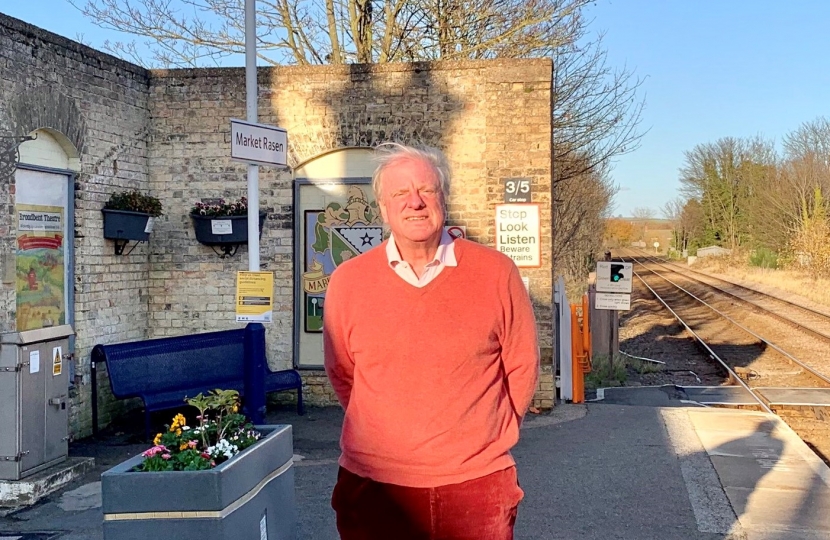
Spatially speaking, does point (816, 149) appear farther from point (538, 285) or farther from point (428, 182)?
point (428, 182)

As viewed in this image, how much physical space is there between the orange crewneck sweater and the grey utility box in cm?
402

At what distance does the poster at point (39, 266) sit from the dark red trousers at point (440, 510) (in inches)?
219

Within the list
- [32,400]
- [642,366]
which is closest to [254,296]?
[32,400]

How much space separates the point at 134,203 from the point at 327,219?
2.03m

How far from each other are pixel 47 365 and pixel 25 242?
157cm

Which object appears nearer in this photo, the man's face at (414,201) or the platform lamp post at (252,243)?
the man's face at (414,201)

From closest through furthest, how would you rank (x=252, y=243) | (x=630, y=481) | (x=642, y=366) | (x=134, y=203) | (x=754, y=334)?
(x=630, y=481), (x=252, y=243), (x=134, y=203), (x=642, y=366), (x=754, y=334)

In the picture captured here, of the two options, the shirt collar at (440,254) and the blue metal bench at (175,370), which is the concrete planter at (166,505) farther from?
the blue metal bench at (175,370)

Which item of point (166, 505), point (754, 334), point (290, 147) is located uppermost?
point (290, 147)

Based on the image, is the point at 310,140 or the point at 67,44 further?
the point at 310,140

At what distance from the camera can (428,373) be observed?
9.65 feet

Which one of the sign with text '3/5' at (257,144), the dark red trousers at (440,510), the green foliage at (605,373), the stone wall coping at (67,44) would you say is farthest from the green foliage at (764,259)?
the dark red trousers at (440,510)

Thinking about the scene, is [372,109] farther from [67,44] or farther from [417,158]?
[417,158]

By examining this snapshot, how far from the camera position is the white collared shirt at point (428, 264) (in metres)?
3.05
